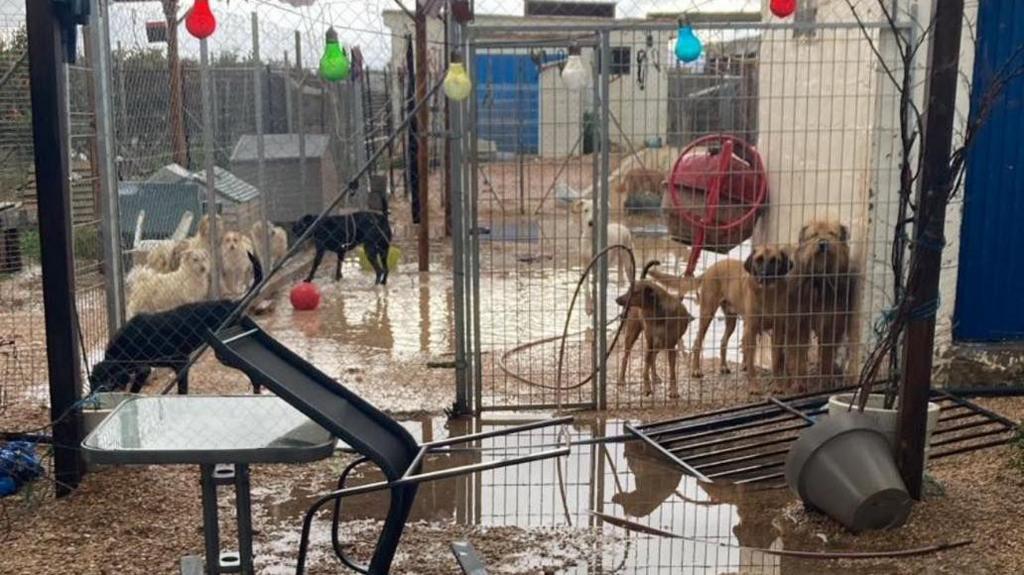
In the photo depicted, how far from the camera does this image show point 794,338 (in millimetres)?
6883

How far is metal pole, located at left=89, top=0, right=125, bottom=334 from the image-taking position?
18.7ft

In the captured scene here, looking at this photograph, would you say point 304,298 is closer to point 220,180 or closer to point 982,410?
point 220,180

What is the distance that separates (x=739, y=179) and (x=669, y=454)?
2521 millimetres

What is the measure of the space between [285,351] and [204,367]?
4.37 m

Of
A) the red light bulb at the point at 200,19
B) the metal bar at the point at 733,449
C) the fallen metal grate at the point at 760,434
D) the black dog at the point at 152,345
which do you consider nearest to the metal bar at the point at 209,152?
the black dog at the point at 152,345

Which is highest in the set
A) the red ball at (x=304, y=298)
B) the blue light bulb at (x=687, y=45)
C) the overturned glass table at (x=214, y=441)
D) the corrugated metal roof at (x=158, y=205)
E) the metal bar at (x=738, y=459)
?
the blue light bulb at (x=687, y=45)

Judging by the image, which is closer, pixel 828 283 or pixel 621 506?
pixel 621 506

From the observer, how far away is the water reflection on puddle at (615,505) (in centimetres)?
437

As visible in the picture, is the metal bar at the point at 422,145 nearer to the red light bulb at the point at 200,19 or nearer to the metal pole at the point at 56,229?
the red light bulb at the point at 200,19

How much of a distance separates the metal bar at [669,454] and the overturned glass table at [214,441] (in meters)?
2.27

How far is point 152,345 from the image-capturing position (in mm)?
6332

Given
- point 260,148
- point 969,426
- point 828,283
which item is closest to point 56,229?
point 828,283

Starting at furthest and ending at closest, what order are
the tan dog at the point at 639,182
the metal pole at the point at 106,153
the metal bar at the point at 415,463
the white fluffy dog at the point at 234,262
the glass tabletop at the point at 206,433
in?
1. the white fluffy dog at the point at 234,262
2. the tan dog at the point at 639,182
3. the metal pole at the point at 106,153
4. the metal bar at the point at 415,463
5. the glass tabletop at the point at 206,433

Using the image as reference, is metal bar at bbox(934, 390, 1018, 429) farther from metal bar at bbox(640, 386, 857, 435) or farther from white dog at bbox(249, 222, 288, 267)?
white dog at bbox(249, 222, 288, 267)
